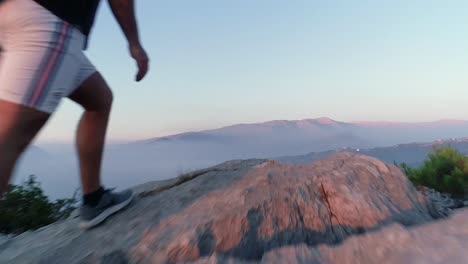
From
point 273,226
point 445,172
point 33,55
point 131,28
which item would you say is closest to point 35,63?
point 33,55

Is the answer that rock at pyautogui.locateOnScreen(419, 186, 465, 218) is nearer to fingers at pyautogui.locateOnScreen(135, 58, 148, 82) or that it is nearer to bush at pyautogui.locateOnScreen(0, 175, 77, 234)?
fingers at pyautogui.locateOnScreen(135, 58, 148, 82)

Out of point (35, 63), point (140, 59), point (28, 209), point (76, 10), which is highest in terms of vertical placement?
point (76, 10)

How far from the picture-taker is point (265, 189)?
2.70 meters

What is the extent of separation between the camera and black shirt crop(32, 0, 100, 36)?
1872 millimetres

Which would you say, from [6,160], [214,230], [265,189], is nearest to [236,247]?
[214,230]

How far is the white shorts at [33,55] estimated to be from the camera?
1725 mm

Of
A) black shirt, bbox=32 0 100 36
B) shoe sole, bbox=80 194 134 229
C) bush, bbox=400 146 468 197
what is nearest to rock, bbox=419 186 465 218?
bush, bbox=400 146 468 197

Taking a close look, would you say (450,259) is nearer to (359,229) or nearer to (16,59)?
(359,229)

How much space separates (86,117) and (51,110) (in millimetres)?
590

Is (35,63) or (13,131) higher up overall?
(35,63)

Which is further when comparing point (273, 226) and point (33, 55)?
point (273, 226)

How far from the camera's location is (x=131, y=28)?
2.42 metres

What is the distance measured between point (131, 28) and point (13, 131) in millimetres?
950

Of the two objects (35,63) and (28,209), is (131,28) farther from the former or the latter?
(28,209)
